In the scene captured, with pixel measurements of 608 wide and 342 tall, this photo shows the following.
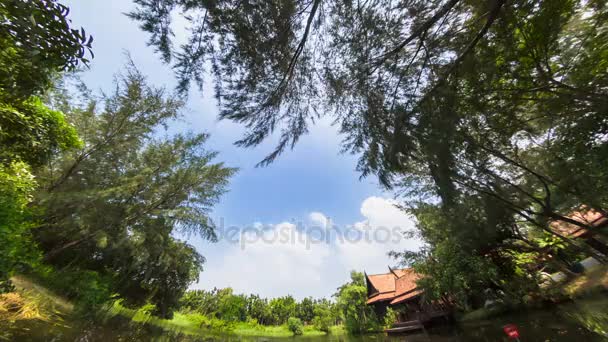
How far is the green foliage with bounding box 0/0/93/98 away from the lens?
4.57ft

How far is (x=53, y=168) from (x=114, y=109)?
2672 mm

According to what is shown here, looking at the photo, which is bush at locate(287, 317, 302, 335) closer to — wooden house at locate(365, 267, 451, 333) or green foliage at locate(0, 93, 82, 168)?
wooden house at locate(365, 267, 451, 333)

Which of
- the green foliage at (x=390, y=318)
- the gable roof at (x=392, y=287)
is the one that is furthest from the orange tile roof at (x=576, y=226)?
the green foliage at (x=390, y=318)

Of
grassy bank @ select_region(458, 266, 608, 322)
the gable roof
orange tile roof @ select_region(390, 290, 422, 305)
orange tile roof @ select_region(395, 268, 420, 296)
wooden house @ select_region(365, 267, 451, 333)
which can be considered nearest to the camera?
grassy bank @ select_region(458, 266, 608, 322)

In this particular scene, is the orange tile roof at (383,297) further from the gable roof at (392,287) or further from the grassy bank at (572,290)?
the grassy bank at (572,290)

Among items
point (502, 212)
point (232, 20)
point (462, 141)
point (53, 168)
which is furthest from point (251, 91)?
point (53, 168)

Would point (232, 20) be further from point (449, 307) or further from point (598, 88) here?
point (449, 307)

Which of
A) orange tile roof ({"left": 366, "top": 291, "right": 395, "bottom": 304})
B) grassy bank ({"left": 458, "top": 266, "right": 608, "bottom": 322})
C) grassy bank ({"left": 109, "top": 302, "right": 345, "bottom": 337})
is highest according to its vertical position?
orange tile roof ({"left": 366, "top": 291, "right": 395, "bottom": 304})

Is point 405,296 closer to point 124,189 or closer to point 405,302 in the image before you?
point 405,302

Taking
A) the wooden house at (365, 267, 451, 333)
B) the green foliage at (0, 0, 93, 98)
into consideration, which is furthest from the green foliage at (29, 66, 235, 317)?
the wooden house at (365, 267, 451, 333)

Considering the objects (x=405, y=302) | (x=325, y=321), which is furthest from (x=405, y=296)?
(x=325, y=321)

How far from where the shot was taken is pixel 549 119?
16.1 feet

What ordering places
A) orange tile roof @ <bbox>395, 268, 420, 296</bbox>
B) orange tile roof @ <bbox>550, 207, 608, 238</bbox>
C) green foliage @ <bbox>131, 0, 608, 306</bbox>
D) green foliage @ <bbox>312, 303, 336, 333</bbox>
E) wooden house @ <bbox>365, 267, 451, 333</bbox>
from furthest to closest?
green foliage @ <bbox>312, 303, 336, 333</bbox> → orange tile roof @ <bbox>395, 268, 420, 296</bbox> → wooden house @ <bbox>365, 267, 451, 333</bbox> → orange tile roof @ <bbox>550, 207, 608, 238</bbox> → green foliage @ <bbox>131, 0, 608, 306</bbox>

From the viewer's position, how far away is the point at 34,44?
4.84 feet
